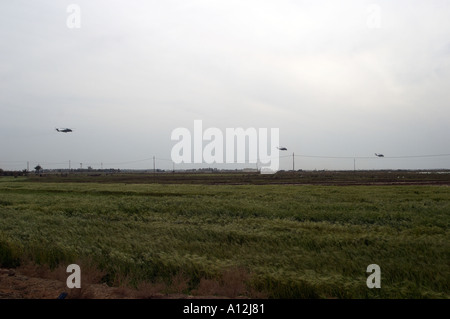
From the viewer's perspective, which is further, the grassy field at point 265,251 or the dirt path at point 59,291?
the grassy field at point 265,251

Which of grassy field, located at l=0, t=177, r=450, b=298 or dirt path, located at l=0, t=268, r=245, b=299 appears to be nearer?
dirt path, located at l=0, t=268, r=245, b=299

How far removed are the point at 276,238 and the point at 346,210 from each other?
8264 mm

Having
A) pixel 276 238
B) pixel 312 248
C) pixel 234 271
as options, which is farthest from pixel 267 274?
pixel 276 238

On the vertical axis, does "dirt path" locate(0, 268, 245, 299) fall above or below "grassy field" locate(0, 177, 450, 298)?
below

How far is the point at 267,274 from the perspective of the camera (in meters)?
7.34

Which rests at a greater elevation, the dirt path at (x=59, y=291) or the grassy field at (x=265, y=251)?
the grassy field at (x=265, y=251)

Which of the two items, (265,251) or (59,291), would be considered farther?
(265,251)

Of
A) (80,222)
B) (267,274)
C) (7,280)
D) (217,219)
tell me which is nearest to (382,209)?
(217,219)

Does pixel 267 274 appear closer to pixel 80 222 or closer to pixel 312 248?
pixel 312 248
